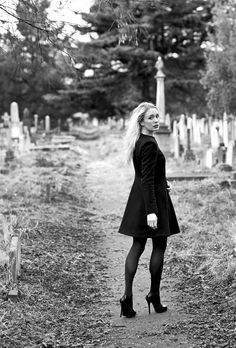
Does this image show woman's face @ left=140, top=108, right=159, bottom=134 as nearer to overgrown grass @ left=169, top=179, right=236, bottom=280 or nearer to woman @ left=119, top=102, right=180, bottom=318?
woman @ left=119, top=102, right=180, bottom=318

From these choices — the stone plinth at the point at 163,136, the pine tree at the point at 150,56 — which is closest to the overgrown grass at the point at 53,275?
the stone plinth at the point at 163,136

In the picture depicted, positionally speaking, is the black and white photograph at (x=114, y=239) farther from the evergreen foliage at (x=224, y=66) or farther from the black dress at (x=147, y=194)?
the evergreen foliage at (x=224, y=66)

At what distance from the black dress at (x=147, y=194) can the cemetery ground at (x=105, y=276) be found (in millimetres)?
751

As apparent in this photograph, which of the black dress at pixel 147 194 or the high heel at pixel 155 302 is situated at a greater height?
the black dress at pixel 147 194

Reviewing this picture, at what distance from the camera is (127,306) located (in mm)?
4152

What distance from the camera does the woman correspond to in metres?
3.96

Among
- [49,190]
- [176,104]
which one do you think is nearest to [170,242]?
[49,190]

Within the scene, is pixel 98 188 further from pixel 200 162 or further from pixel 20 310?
pixel 20 310

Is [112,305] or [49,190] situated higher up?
[49,190]

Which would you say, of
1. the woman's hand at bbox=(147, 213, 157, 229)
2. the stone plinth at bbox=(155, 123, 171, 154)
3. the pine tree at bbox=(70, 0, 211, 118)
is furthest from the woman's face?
the pine tree at bbox=(70, 0, 211, 118)

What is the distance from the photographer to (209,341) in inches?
143

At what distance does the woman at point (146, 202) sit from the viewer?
3.96m

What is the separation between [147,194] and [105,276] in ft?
5.99

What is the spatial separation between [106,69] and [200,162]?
53.1 feet
